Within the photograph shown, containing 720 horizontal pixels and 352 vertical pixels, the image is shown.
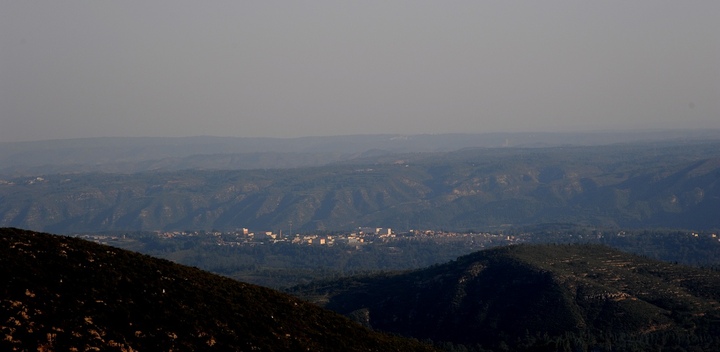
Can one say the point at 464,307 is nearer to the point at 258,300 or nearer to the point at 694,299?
the point at 694,299

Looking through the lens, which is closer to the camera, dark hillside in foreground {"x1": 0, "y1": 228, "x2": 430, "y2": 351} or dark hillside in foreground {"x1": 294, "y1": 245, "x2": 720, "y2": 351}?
dark hillside in foreground {"x1": 0, "y1": 228, "x2": 430, "y2": 351}

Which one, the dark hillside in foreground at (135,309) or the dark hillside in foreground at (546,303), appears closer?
the dark hillside in foreground at (135,309)

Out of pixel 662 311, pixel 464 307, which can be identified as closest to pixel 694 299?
pixel 662 311

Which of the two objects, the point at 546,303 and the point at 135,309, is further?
the point at 546,303

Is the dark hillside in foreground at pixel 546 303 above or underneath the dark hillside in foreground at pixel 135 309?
underneath

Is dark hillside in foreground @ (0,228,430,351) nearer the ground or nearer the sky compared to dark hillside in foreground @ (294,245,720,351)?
nearer the sky
